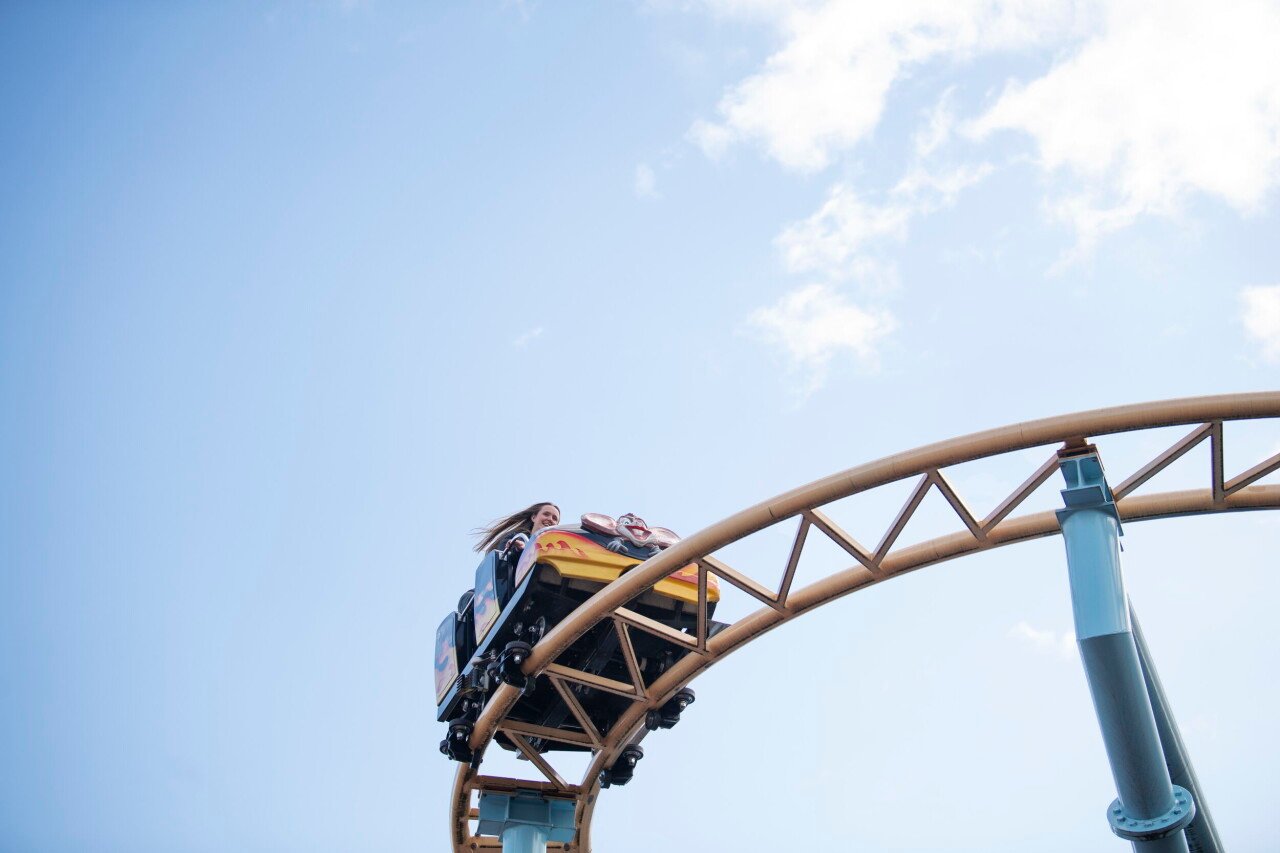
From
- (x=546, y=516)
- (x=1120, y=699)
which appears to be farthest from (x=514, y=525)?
(x=1120, y=699)

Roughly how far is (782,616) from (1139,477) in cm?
358

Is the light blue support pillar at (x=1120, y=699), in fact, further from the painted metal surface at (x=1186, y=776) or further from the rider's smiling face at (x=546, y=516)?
the rider's smiling face at (x=546, y=516)

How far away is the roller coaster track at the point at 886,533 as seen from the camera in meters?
9.08

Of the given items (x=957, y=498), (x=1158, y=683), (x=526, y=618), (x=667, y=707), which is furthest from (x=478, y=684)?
(x=1158, y=683)

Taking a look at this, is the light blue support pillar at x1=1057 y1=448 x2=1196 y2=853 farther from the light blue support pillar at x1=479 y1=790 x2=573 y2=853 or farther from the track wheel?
the light blue support pillar at x1=479 y1=790 x2=573 y2=853

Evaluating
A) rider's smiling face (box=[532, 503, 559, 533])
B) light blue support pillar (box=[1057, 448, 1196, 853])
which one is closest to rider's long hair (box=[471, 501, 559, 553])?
rider's smiling face (box=[532, 503, 559, 533])

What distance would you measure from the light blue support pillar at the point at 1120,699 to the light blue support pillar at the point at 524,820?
8530 mm

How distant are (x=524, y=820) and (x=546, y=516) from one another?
3824mm

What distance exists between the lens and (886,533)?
1046cm

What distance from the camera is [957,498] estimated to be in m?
9.91

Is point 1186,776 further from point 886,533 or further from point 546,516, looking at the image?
point 546,516

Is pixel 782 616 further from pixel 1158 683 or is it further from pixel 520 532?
pixel 520 532

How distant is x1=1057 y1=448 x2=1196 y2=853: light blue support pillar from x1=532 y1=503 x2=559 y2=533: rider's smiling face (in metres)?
7.50

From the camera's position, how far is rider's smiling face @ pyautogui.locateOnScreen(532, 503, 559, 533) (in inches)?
582
